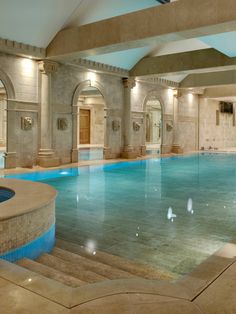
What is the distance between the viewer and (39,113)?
41.6 ft

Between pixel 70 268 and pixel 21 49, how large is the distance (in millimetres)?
9493

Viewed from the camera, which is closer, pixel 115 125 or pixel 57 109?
pixel 57 109

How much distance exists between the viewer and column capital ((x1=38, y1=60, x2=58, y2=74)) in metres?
12.1

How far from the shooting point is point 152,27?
8875 millimetres

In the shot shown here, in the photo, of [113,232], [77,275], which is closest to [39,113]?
[113,232]

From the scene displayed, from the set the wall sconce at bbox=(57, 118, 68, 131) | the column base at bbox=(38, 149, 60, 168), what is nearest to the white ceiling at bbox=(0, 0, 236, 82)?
the wall sconce at bbox=(57, 118, 68, 131)

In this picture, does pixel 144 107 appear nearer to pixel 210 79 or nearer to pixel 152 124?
pixel 210 79

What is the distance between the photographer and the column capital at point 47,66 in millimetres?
12135

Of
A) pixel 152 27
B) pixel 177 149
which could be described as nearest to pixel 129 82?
pixel 177 149

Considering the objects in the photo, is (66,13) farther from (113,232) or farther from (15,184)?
(113,232)

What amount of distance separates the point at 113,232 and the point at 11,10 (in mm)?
7648

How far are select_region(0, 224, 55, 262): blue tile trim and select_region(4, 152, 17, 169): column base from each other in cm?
805

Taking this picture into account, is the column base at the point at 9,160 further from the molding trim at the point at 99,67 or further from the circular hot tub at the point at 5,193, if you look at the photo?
the circular hot tub at the point at 5,193

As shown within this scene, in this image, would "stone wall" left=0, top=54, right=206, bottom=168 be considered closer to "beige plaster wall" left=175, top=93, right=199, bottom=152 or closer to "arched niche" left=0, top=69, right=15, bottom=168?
"arched niche" left=0, top=69, right=15, bottom=168
